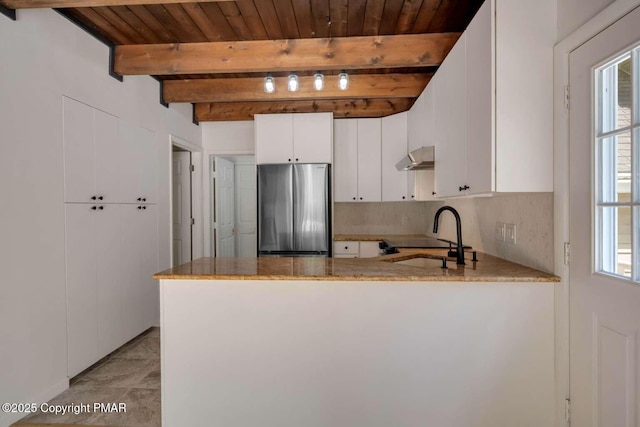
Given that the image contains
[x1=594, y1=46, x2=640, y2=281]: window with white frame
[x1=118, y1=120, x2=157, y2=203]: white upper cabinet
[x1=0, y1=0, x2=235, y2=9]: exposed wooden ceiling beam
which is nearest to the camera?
[x1=594, y1=46, x2=640, y2=281]: window with white frame

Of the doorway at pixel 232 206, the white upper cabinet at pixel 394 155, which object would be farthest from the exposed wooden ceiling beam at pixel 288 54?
the doorway at pixel 232 206

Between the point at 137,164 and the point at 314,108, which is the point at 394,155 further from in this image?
the point at 137,164

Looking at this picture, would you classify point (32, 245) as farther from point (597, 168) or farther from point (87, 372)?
point (597, 168)

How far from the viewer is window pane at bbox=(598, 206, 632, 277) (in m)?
1.19

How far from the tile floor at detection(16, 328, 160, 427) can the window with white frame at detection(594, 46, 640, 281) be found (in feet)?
7.78

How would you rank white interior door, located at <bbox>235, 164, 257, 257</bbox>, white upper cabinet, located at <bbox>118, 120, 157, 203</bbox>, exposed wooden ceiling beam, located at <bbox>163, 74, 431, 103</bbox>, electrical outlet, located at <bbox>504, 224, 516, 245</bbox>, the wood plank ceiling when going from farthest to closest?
white interior door, located at <bbox>235, 164, 257, 257</bbox> < exposed wooden ceiling beam, located at <bbox>163, 74, 431, 103</bbox> < white upper cabinet, located at <bbox>118, 120, 157, 203</bbox> < the wood plank ceiling < electrical outlet, located at <bbox>504, 224, 516, 245</bbox>

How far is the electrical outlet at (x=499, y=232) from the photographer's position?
84.7 inches

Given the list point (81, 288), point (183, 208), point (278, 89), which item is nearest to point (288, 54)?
point (278, 89)

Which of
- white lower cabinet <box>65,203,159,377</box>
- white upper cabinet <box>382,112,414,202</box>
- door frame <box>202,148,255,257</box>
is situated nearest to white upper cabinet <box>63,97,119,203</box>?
white lower cabinet <box>65,203,159,377</box>

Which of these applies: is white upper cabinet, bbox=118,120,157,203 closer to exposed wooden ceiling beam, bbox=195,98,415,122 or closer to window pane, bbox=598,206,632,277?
exposed wooden ceiling beam, bbox=195,98,415,122

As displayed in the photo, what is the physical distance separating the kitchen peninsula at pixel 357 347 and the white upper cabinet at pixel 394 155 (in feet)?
7.48

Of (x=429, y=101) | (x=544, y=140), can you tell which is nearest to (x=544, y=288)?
(x=544, y=140)

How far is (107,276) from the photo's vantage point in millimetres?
2525

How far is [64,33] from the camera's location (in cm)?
214
